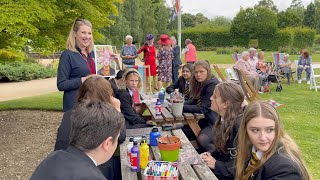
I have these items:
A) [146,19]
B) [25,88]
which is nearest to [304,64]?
[25,88]

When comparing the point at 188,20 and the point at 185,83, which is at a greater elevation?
the point at 188,20

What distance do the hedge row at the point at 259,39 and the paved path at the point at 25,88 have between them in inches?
1136

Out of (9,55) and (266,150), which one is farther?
(9,55)

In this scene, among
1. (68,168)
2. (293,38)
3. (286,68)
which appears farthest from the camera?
(293,38)

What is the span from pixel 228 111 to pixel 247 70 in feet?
25.9

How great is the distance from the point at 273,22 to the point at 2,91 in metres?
33.3

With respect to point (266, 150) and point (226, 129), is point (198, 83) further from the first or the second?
point (266, 150)

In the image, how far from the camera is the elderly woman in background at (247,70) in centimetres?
1074

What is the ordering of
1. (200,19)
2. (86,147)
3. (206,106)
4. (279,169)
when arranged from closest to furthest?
(86,147) < (279,169) < (206,106) < (200,19)

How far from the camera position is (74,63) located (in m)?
3.86

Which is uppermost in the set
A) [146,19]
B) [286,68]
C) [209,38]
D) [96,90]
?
[146,19]

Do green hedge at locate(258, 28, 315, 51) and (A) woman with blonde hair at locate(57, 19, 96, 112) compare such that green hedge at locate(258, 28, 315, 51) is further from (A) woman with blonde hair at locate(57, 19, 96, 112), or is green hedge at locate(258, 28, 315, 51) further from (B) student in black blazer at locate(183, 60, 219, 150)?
(A) woman with blonde hair at locate(57, 19, 96, 112)

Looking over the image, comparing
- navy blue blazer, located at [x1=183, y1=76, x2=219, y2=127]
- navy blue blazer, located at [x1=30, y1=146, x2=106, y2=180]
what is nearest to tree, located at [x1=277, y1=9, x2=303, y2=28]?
A: navy blue blazer, located at [x1=183, y1=76, x2=219, y2=127]

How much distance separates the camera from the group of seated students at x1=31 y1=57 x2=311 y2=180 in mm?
1675
